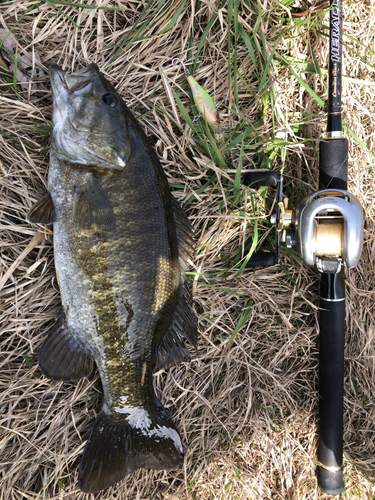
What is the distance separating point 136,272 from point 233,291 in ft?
2.55

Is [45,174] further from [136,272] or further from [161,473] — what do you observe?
[161,473]

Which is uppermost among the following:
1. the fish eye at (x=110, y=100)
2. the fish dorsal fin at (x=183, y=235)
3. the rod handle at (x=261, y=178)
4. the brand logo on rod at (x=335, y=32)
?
the brand logo on rod at (x=335, y=32)

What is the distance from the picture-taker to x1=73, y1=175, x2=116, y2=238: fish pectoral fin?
1701mm

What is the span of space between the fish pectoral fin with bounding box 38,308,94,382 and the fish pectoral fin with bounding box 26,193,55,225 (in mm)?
539

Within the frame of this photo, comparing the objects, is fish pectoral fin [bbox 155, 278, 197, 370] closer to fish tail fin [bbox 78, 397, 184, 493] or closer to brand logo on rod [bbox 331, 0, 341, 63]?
fish tail fin [bbox 78, 397, 184, 493]

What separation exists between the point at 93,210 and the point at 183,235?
0.55 meters

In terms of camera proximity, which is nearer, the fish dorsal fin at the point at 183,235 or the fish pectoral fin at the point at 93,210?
the fish pectoral fin at the point at 93,210

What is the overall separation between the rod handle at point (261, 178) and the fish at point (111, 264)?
19.8 inches

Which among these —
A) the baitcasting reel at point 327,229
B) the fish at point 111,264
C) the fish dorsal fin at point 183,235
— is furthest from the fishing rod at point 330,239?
the fish at point 111,264

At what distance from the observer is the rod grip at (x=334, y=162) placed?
1995mm

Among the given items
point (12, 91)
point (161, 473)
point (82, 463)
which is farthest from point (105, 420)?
point (12, 91)

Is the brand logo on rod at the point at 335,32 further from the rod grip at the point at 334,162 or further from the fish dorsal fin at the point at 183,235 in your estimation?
the fish dorsal fin at the point at 183,235

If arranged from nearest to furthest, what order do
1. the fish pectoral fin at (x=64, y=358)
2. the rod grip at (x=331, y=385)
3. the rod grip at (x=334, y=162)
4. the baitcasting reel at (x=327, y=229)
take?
the baitcasting reel at (x=327, y=229), the fish pectoral fin at (x=64, y=358), the rod grip at (x=334, y=162), the rod grip at (x=331, y=385)

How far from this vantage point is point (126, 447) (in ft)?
6.22
